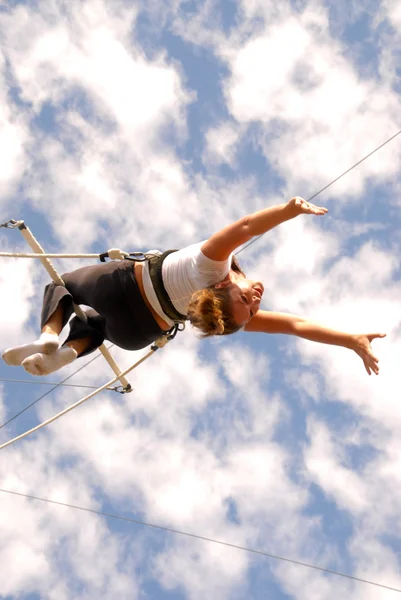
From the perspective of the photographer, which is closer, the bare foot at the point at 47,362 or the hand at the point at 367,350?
the bare foot at the point at 47,362

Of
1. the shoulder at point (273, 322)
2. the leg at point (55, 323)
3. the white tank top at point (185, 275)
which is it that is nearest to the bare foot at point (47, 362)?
the leg at point (55, 323)

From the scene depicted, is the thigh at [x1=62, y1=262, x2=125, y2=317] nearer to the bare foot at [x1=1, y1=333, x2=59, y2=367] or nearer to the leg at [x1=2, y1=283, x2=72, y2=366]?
the leg at [x1=2, y1=283, x2=72, y2=366]

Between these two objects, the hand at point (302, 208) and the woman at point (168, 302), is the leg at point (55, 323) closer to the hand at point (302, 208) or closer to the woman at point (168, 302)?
the woman at point (168, 302)

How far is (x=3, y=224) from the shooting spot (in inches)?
173

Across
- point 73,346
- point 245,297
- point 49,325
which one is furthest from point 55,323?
point 245,297

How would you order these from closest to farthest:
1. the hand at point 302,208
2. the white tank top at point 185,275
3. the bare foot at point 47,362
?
the hand at point 302,208 → the bare foot at point 47,362 → the white tank top at point 185,275

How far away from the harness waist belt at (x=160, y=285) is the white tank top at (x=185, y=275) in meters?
0.02

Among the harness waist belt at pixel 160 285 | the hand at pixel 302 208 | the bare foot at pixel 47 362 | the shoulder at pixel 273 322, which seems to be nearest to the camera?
the hand at pixel 302 208

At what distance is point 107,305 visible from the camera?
13.4 feet

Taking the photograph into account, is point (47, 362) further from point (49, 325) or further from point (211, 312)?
point (211, 312)

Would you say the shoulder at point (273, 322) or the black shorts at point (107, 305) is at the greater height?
the black shorts at point (107, 305)

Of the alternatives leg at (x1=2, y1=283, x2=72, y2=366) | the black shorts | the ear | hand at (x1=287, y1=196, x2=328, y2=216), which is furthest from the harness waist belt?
hand at (x1=287, y1=196, x2=328, y2=216)

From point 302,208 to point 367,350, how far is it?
106cm

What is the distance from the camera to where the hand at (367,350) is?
13.2 ft
